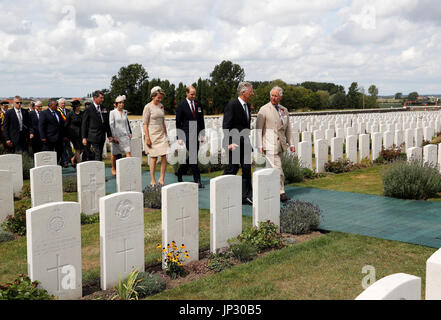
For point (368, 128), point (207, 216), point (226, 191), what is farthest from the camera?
point (368, 128)

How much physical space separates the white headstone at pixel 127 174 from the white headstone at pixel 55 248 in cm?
352

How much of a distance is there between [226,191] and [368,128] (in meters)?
17.9

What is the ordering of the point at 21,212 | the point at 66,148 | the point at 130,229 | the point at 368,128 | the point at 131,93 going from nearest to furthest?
the point at 130,229, the point at 21,212, the point at 66,148, the point at 368,128, the point at 131,93

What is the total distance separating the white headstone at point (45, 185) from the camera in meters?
7.13

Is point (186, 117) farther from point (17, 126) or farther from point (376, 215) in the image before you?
point (17, 126)

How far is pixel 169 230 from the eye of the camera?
5.35 m

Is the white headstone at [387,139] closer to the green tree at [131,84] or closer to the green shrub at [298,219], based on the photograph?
the green shrub at [298,219]

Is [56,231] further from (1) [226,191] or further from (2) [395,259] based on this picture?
(2) [395,259]

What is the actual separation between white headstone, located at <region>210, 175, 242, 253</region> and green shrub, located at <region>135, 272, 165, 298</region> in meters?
1.14

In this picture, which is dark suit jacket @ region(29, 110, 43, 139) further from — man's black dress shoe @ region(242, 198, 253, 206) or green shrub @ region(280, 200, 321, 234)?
green shrub @ region(280, 200, 321, 234)

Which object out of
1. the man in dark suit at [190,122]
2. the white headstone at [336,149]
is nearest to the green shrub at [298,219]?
the man in dark suit at [190,122]

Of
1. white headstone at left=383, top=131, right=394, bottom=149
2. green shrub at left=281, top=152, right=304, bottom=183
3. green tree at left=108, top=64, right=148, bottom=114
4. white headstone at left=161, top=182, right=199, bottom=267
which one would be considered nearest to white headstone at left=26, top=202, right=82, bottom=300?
white headstone at left=161, top=182, right=199, bottom=267

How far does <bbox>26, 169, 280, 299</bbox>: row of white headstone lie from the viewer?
4.28 metres

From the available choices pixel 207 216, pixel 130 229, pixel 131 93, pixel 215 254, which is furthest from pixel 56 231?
pixel 131 93
